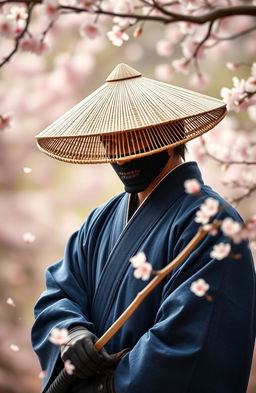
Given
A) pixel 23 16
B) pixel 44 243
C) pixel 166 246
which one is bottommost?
pixel 44 243

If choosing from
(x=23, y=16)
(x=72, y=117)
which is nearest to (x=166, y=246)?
(x=72, y=117)

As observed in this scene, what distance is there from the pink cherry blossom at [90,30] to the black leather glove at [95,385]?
4.10 ft

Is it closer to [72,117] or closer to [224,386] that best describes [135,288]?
[224,386]

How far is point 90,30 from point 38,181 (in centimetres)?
287

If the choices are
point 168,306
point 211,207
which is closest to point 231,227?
point 211,207

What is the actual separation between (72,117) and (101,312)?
2.34 ft

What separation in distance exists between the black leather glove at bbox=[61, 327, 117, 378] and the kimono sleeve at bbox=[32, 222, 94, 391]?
0.14 metres

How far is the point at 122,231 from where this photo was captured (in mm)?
2541

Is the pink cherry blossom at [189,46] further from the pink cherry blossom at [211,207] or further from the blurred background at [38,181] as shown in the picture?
the blurred background at [38,181]

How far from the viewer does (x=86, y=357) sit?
2238 mm

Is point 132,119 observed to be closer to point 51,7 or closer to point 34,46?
point 51,7

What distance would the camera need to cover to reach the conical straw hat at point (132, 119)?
2238 mm

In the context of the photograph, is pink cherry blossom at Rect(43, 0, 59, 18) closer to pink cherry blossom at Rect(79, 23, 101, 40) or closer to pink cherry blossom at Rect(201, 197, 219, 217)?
pink cherry blossom at Rect(79, 23, 101, 40)

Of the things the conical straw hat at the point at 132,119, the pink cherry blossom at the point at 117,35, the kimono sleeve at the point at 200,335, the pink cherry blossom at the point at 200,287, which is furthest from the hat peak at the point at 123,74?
the pink cherry blossom at the point at 200,287
